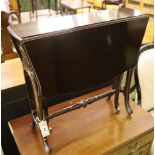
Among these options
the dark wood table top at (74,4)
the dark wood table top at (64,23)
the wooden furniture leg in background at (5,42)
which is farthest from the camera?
the dark wood table top at (74,4)

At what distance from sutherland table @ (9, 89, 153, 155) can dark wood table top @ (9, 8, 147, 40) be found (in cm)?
60

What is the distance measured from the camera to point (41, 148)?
1.10m

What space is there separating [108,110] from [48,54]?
686mm

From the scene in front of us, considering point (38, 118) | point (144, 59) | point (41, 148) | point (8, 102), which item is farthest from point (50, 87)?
point (144, 59)

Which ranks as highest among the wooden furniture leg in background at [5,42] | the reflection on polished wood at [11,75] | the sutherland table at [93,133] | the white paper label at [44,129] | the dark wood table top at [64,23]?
the dark wood table top at [64,23]

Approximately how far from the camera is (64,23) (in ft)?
3.04

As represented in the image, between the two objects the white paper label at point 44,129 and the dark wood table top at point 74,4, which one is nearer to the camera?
the white paper label at point 44,129

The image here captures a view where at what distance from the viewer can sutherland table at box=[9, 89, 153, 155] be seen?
111 cm

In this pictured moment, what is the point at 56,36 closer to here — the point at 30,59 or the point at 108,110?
the point at 30,59

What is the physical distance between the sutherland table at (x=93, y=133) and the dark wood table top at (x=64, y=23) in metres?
0.60

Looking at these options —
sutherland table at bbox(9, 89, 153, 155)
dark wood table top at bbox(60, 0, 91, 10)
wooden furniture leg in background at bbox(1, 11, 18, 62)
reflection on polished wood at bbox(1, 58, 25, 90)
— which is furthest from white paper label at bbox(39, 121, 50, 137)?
dark wood table top at bbox(60, 0, 91, 10)

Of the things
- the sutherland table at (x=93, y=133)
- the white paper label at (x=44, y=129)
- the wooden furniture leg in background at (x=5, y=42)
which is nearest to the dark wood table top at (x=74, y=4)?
the wooden furniture leg in background at (x=5, y=42)

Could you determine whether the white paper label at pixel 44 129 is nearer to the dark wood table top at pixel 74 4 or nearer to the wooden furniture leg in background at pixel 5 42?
the wooden furniture leg in background at pixel 5 42

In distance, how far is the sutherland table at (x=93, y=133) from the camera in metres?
1.11
